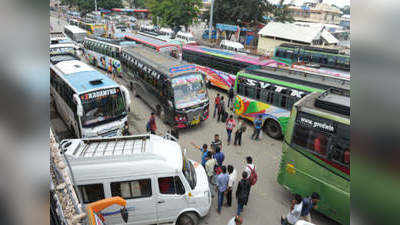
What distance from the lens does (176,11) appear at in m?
30.8

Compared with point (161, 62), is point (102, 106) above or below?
below

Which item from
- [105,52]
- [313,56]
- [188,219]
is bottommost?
[188,219]

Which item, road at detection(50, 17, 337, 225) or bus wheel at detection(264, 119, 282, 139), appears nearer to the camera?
road at detection(50, 17, 337, 225)

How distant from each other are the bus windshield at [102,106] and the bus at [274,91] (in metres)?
5.79

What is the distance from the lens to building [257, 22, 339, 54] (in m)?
27.2

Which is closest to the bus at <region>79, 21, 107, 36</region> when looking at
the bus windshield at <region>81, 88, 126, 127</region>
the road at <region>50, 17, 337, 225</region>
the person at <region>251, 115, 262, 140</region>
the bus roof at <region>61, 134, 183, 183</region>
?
the road at <region>50, 17, 337, 225</region>

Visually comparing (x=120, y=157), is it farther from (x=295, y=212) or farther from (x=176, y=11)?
(x=176, y=11)

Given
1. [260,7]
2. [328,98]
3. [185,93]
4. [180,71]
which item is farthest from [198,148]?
[260,7]

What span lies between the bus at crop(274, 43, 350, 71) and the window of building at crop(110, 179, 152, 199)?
52.3 feet

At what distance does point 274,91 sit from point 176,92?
435 cm

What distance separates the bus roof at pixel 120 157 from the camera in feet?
17.8

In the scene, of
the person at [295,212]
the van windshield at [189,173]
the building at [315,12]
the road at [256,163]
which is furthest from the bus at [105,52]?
the building at [315,12]

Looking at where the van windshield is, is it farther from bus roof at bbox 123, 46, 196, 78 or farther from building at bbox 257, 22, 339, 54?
building at bbox 257, 22, 339, 54

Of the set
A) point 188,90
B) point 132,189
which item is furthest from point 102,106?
point 132,189
